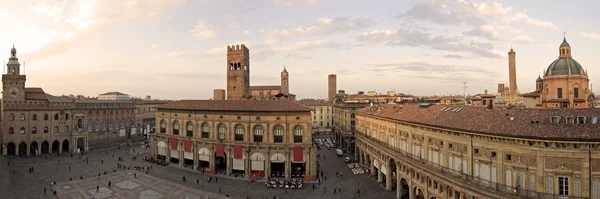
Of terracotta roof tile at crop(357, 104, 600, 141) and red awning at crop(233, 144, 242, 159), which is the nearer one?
terracotta roof tile at crop(357, 104, 600, 141)

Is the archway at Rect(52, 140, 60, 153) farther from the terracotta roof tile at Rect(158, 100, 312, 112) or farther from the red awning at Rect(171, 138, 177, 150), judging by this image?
the terracotta roof tile at Rect(158, 100, 312, 112)

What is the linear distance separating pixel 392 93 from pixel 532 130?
95.1 meters

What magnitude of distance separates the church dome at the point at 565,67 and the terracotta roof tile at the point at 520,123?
5287 centimetres

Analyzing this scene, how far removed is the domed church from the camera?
224ft

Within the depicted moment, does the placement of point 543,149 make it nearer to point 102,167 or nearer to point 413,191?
point 413,191

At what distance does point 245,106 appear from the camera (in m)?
52.2

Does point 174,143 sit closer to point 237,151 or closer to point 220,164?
point 220,164

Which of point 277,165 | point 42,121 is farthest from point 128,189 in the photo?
point 42,121

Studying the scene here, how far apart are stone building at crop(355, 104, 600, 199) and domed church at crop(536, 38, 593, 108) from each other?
4969 cm

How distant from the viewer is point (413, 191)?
3703 centimetres

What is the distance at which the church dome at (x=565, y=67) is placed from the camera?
68.9 m

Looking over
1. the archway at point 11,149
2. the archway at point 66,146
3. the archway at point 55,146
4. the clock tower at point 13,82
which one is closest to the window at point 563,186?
the archway at point 55,146

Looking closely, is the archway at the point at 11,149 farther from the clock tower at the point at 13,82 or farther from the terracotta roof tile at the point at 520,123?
the terracotta roof tile at the point at 520,123

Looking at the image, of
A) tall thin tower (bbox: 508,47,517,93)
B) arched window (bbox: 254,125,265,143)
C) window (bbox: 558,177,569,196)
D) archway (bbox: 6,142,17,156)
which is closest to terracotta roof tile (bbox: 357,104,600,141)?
window (bbox: 558,177,569,196)
